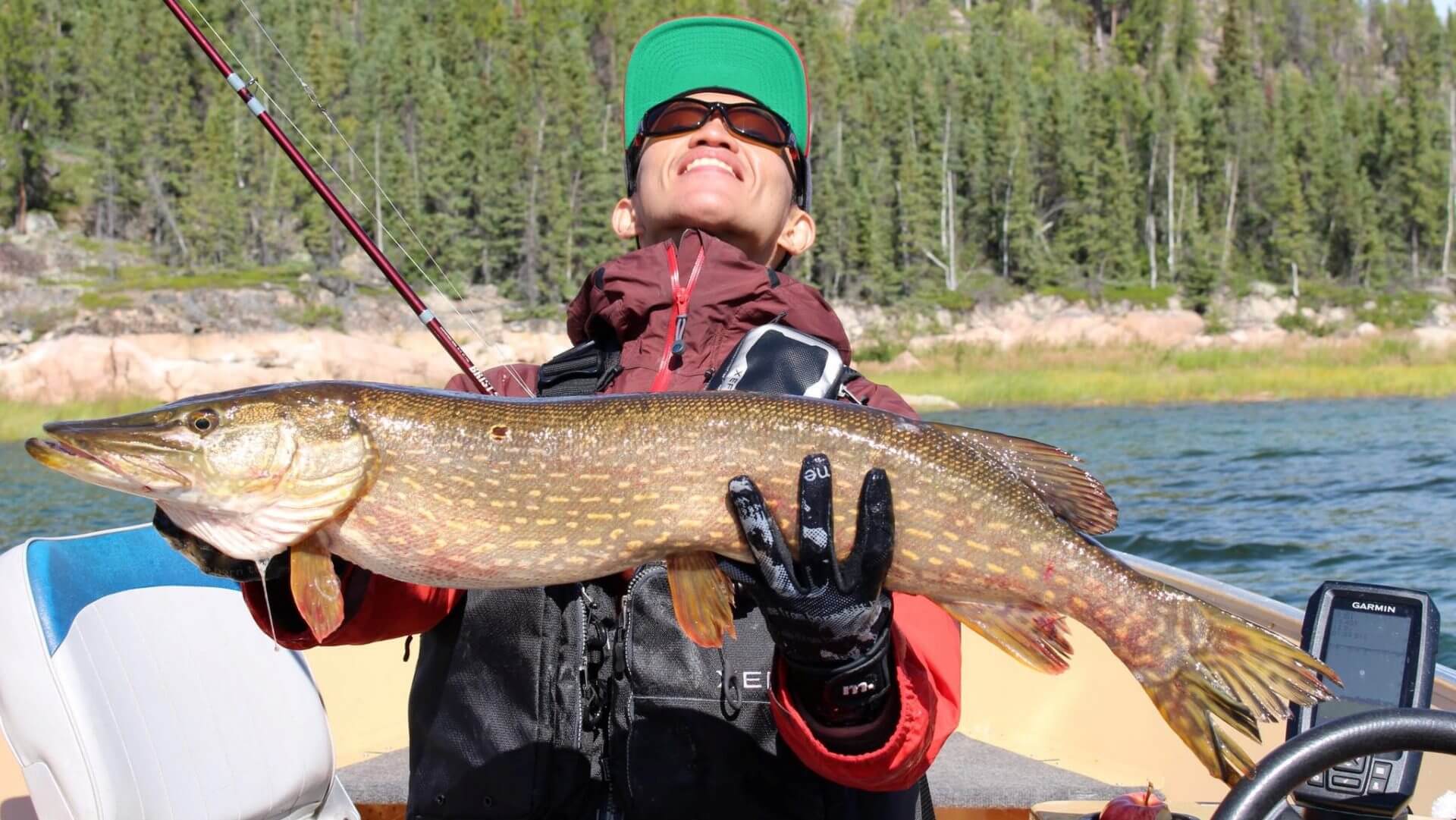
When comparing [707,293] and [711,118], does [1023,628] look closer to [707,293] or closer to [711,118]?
[707,293]

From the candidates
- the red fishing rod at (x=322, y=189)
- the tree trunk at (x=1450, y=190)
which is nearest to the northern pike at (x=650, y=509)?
the red fishing rod at (x=322, y=189)

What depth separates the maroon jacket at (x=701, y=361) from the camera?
229cm

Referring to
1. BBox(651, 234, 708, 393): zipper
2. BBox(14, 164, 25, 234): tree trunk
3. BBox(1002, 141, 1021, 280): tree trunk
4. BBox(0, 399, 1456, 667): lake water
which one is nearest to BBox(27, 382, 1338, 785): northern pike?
BBox(651, 234, 708, 393): zipper

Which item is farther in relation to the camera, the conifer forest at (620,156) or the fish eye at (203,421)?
the conifer forest at (620,156)

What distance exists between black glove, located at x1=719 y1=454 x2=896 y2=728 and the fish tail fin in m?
0.54

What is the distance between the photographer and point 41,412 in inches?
1096

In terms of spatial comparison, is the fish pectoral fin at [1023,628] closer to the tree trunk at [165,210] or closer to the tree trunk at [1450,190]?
the tree trunk at [165,210]

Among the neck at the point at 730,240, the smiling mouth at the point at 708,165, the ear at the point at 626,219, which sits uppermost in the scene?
the smiling mouth at the point at 708,165

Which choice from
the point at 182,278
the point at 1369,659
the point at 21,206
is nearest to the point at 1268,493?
the point at 1369,659

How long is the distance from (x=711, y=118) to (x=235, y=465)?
142cm

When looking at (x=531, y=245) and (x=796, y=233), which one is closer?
(x=796, y=233)

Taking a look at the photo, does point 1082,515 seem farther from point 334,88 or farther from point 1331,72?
point 1331,72

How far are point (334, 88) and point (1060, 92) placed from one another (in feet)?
115

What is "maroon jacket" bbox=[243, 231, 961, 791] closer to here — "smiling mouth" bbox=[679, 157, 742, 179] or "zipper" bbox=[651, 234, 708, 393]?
"zipper" bbox=[651, 234, 708, 393]
